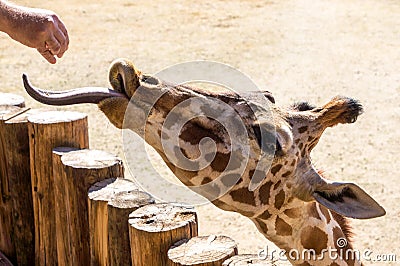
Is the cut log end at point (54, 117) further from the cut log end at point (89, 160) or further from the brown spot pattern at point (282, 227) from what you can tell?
the brown spot pattern at point (282, 227)

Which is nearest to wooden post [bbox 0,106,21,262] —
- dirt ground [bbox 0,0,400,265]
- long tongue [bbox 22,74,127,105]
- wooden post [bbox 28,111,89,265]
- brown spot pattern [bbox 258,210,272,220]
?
wooden post [bbox 28,111,89,265]

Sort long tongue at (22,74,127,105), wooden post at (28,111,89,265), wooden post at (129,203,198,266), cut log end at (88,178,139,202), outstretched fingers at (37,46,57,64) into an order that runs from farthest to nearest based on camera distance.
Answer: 1. wooden post at (28,111,89,265)
2. outstretched fingers at (37,46,57,64)
3. cut log end at (88,178,139,202)
4. long tongue at (22,74,127,105)
5. wooden post at (129,203,198,266)

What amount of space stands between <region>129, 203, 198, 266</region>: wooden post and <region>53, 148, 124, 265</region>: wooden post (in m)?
0.46

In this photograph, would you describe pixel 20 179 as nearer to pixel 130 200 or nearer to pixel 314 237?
pixel 130 200

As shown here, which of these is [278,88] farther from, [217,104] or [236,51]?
[217,104]

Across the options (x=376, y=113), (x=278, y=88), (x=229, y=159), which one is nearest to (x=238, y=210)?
(x=229, y=159)

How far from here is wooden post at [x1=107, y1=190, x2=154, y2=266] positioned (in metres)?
3.04

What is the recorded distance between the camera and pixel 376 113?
326 inches

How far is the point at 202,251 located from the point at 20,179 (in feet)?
4.97

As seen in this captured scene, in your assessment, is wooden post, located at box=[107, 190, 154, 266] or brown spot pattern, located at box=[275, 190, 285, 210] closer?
wooden post, located at box=[107, 190, 154, 266]

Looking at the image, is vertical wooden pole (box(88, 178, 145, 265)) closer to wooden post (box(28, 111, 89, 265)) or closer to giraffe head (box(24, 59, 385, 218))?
giraffe head (box(24, 59, 385, 218))

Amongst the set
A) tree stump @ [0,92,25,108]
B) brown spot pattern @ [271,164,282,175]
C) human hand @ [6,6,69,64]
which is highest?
human hand @ [6,6,69,64]

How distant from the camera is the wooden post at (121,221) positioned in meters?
3.04

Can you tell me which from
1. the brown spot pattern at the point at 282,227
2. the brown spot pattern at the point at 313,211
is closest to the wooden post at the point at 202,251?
the brown spot pattern at the point at 282,227
